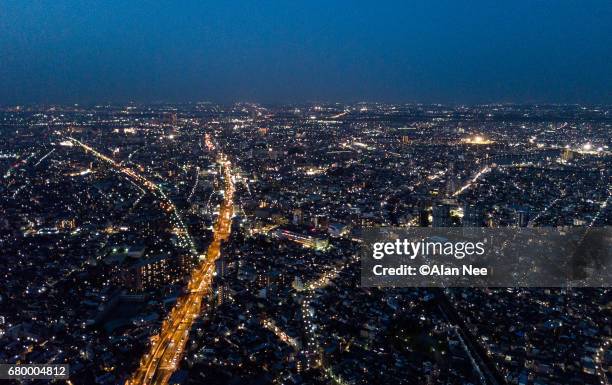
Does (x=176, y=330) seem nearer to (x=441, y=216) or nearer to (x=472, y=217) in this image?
(x=441, y=216)

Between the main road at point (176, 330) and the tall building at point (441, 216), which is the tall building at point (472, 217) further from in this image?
the main road at point (176, 330)

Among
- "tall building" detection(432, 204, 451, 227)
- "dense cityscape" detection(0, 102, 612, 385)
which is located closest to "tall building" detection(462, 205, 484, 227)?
"dense cityscape" detection(0, 102, 612, 385)

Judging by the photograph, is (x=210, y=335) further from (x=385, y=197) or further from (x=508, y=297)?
(x=385, y=197)

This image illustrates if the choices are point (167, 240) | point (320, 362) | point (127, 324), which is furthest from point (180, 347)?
point (167, 240)

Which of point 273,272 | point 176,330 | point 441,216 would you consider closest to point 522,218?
point 441,216

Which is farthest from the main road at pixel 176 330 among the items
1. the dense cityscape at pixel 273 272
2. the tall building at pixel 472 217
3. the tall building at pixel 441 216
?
the tall building at pixel 472 217

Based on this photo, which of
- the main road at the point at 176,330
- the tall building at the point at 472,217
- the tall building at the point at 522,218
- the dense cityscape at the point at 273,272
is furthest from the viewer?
the tall building at the point at 522,218

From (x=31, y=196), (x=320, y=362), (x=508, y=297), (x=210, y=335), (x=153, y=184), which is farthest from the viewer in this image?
(x=153, y=184)
